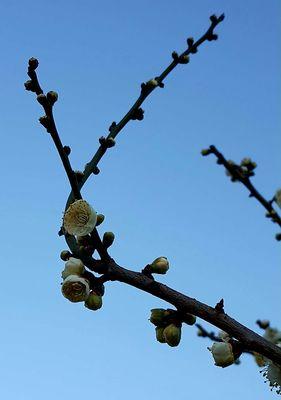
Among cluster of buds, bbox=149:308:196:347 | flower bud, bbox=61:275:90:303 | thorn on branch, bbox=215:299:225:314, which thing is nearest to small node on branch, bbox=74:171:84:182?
flower bud, bbox=61:275:90:303

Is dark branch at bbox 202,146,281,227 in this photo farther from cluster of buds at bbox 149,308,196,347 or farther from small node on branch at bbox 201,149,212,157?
cluster of buds at bbox 149,308,196,347

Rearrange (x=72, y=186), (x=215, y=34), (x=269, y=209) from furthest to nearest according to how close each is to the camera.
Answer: (x=269, y=209), (x=215, y=34), (x=72, y=186)

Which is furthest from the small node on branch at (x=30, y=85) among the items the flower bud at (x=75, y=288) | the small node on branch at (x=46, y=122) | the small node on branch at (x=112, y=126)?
→ the flower bud at (x=75, y=288)

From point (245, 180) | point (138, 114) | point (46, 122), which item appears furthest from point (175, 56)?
point (245, 180)

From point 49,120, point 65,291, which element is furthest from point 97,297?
point 49,120

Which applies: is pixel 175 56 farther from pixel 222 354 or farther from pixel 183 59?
pixel 222 354

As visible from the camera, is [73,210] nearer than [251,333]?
No

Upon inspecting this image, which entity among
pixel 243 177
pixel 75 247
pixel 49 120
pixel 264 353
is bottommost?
pixel 264 353

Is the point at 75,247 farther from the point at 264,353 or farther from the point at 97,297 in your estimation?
the point at 264,353
